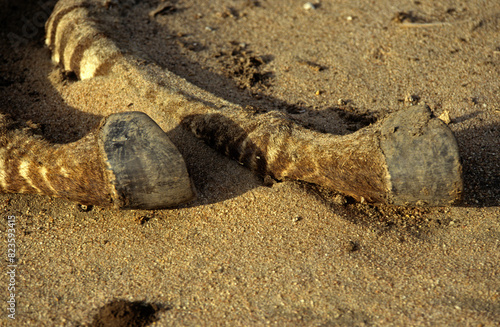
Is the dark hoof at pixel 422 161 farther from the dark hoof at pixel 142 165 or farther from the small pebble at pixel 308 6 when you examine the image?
the small pebble at pixel 308 6

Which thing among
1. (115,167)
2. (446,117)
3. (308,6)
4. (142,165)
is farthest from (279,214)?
(308,6)

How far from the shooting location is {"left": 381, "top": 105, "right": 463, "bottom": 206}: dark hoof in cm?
231

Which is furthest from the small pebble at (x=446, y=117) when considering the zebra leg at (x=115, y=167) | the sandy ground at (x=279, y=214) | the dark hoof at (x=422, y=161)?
the zebra leg at (x=115, y=167)

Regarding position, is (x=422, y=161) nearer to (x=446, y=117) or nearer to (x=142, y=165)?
(x=446, y=117)

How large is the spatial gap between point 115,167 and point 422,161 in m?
1.69

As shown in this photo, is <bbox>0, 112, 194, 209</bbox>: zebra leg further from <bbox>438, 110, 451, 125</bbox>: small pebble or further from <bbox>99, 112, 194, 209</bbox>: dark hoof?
<bbox>438, 110, 451, 125</bbox>: small pebble

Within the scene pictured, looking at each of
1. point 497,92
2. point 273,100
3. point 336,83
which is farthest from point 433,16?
point 273,100

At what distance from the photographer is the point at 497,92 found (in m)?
3.52

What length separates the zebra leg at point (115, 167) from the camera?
252cm

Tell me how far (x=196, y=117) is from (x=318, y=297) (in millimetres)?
1483

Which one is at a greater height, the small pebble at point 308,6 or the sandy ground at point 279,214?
the small pebble at point 308,6

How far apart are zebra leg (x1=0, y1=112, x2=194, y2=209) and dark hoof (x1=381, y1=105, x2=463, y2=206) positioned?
119 cm

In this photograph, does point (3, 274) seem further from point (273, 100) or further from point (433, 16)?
point (433, 16)

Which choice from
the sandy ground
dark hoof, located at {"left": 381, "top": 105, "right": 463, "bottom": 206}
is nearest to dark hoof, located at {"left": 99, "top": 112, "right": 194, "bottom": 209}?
the sandy ground
